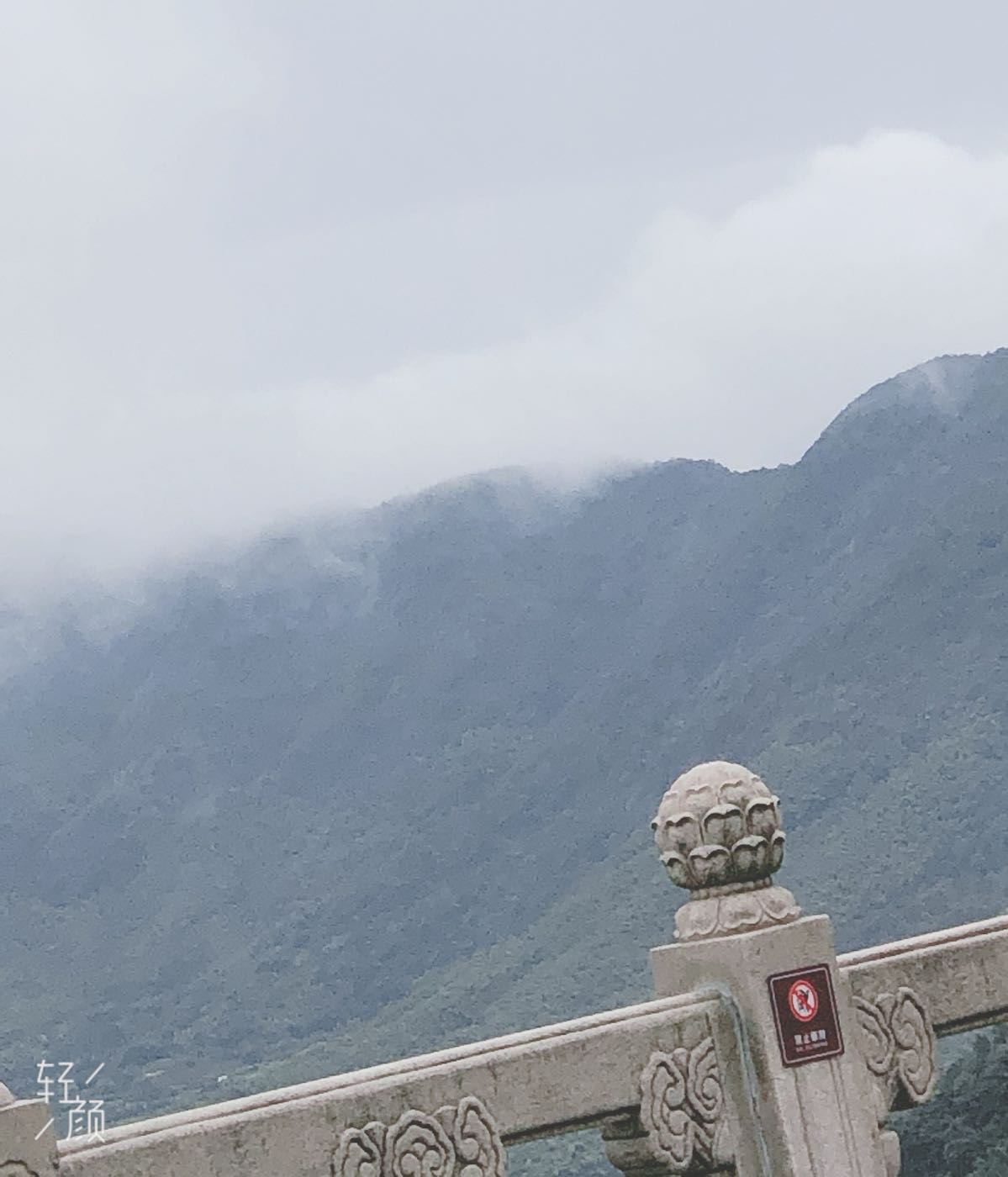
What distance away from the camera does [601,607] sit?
2680 inches

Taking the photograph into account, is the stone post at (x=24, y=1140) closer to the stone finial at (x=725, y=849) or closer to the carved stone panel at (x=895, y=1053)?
the stone finial at (x=725, y=849)

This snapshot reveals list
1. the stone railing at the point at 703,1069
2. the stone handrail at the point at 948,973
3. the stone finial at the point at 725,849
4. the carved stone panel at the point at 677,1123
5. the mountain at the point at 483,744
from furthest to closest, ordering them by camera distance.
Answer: the mountain at the point at 483,744
the stone handrail at the point at 948,973
the stone finial at the point at 725,849
the carved stone panel at the point at 677,1123
the stone railing at the point at 703,1069

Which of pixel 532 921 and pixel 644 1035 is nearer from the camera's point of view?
pixel 644 1035

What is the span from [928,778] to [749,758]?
6.47 meters

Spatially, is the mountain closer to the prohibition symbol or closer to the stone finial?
the stone finial

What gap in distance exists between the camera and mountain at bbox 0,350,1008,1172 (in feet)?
142

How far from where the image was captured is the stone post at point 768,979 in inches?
229

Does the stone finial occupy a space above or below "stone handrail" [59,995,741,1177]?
above

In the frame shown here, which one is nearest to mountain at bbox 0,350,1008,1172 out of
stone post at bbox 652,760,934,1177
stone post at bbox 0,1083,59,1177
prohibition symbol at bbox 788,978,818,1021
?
stone post at bbox 652,760,934,1177

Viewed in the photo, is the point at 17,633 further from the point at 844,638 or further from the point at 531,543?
the point at 844,638

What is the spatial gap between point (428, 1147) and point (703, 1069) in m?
0.90

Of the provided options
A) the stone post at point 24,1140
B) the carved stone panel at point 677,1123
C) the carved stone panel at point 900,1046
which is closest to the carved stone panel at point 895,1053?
the carved stone panel at point 900,1046

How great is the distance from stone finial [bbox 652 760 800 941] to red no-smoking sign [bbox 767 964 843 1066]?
0.18m

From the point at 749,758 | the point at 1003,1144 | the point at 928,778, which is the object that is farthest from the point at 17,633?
the point at 1003,1144
